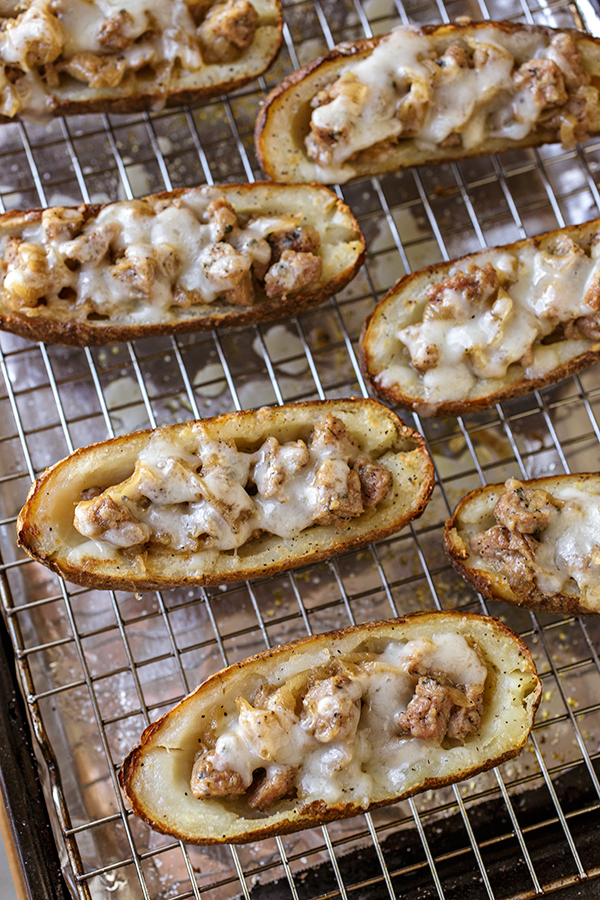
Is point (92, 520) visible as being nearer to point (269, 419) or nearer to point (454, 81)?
point (269, 419)

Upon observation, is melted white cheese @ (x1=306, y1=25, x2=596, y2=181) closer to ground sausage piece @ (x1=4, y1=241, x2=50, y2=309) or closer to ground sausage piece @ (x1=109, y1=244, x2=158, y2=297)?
ground sausage piece @ (x1=109, y1=244, x2=158, y2=297)

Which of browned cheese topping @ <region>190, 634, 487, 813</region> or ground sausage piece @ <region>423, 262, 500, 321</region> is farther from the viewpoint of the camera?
ground sausage piece @ <region>423, 262, 500, 321</region>

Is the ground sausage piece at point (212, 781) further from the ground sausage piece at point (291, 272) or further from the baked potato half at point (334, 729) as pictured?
the ground sausage piece at point (291, 272)

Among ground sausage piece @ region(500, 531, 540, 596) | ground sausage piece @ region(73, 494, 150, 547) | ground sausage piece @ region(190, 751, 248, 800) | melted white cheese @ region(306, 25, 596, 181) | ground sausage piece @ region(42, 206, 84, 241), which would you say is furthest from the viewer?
melted white cheese @ region(306, 25, 596, 181)

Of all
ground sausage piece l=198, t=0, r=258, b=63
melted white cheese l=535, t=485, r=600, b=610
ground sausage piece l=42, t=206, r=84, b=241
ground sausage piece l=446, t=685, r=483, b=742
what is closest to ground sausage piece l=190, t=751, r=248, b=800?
ground sausage piece l=446, t=685, r=483, b=742

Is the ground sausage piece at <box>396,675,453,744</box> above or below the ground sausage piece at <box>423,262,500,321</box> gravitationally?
below

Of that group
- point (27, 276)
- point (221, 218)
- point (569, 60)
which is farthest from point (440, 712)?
point (569, 60)

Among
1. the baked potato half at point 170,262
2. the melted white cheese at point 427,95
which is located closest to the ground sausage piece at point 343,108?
the melted white cheese at point 427,95
